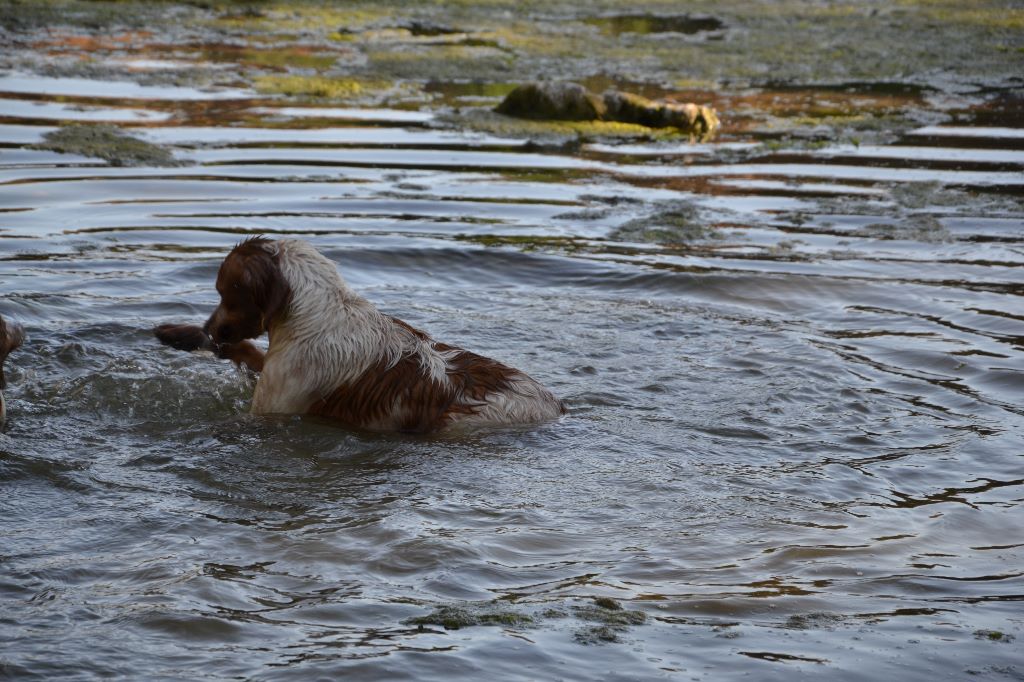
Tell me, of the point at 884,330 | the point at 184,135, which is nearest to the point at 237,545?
the point at 884,330

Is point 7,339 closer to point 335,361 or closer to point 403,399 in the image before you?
point 335,361

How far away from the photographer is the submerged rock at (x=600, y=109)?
53.2 feet

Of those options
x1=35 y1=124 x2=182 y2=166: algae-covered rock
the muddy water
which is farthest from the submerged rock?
x1=35 y1=124 x2=182 y2=166: algae-covered rock

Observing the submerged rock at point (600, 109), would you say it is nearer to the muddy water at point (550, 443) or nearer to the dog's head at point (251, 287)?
the muddy water at point (550, 443)

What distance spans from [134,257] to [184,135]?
4514 mm

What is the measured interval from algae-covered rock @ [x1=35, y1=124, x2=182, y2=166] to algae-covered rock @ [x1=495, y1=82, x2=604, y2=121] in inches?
188

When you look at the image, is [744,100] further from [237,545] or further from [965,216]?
[237,545]

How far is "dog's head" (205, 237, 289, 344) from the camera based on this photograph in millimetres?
7180

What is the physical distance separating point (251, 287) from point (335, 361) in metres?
0.63

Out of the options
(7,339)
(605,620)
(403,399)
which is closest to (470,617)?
(605,620)

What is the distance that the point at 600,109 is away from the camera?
16.4 metres

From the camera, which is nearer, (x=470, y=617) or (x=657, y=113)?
(x=470, y=617)

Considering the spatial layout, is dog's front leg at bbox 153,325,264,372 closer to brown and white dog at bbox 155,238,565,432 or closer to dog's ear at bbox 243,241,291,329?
brown and white dog at bbox 155,238,565,432

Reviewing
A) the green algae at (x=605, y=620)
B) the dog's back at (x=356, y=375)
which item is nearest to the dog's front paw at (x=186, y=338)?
the dog's back at (x=356, y=375)
